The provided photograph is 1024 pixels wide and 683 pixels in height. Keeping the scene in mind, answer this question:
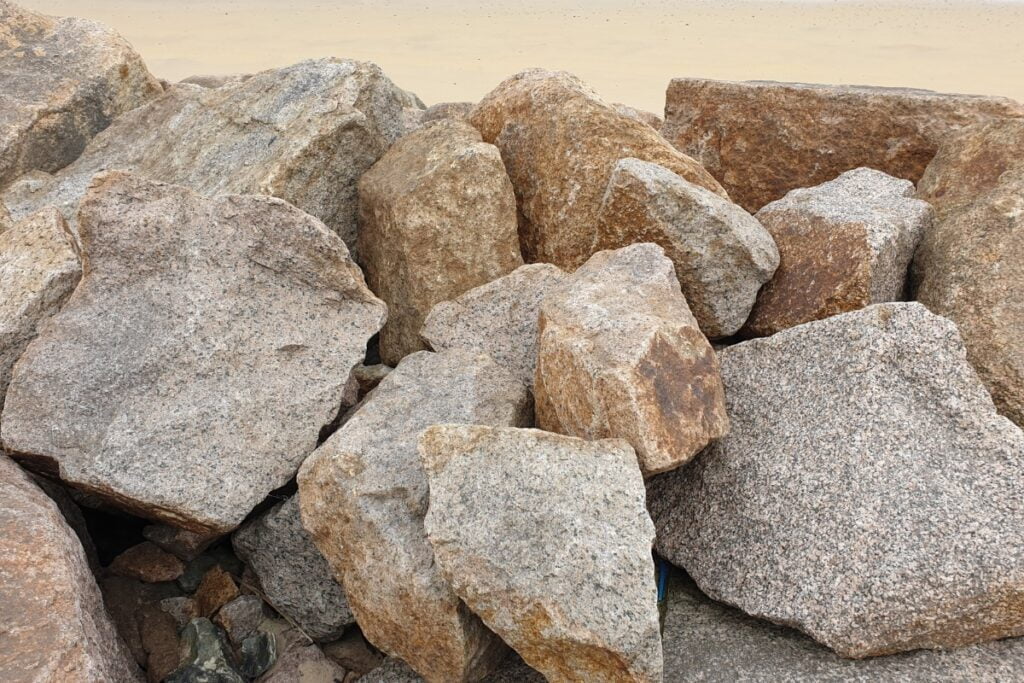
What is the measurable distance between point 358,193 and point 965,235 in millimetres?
2091

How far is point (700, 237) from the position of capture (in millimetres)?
2949

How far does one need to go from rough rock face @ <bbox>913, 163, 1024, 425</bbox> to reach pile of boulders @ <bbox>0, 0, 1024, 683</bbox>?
1 cm

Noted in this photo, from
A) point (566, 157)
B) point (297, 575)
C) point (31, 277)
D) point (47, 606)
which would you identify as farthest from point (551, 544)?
point (31, 277)

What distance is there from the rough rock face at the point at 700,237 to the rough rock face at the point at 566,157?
0.76 ft

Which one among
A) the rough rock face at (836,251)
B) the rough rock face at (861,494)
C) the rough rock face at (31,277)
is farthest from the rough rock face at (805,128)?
the rough rock face at (31,277)

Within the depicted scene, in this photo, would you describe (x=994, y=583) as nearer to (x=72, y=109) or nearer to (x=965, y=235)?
(x=965, y=235)

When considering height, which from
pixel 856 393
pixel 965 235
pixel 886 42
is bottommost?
pixel 886 42

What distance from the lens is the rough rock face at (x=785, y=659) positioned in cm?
220

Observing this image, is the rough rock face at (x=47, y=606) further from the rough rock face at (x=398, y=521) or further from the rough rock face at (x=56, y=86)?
the rough rock face at (x=56, y=86)

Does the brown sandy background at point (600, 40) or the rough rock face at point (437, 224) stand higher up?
the rough rock face at point (437, 224)

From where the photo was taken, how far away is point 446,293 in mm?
3271

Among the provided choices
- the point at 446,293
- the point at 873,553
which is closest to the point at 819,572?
the point at 873,553

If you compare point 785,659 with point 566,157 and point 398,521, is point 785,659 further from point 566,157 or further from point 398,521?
point 566,157

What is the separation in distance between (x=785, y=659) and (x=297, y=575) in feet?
4.63
